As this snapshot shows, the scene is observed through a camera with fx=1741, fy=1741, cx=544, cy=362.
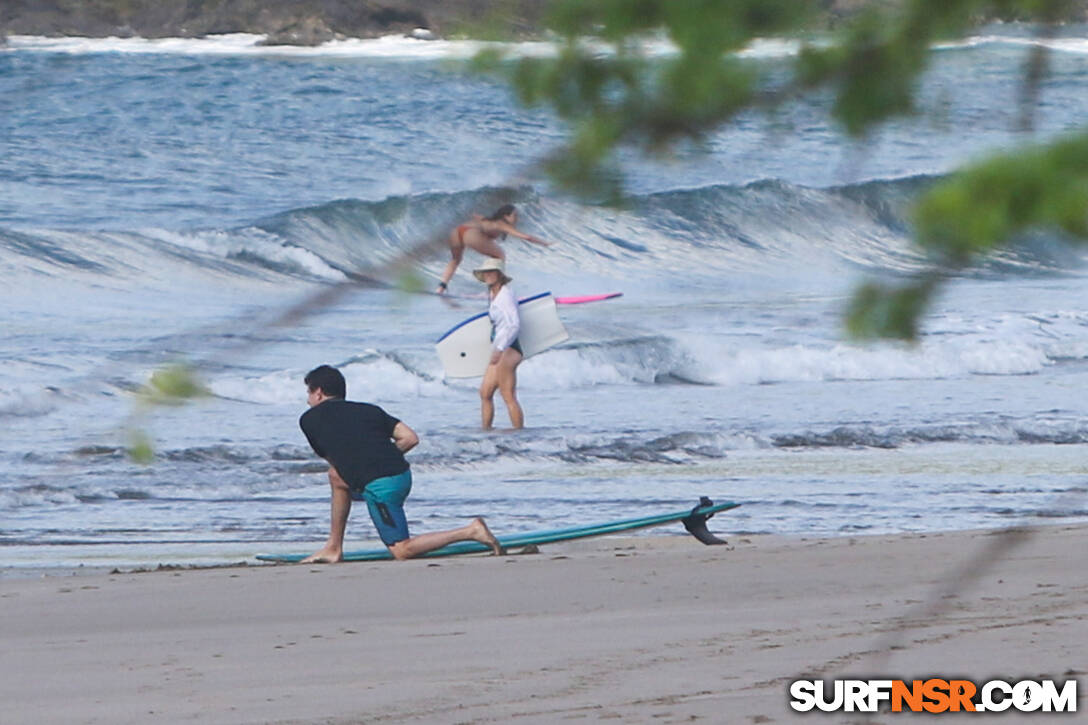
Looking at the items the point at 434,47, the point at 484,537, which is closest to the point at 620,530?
the point at 484,537

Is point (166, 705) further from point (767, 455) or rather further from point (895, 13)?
point (767, 455)

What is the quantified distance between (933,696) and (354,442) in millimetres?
3956

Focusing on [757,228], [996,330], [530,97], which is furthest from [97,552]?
[757,228]

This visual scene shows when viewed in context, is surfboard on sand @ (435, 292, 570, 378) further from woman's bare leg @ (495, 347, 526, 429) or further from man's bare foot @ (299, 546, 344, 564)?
man's bare foot @ (299, 546, 344, 564)

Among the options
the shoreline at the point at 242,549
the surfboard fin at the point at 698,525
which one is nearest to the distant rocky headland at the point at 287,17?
the shoreline at the point at 242,549

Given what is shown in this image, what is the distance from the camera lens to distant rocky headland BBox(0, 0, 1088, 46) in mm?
2523

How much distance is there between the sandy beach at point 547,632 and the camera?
5.05 metres

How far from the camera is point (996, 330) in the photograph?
19531mm

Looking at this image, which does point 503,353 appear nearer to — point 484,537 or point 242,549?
point 242,549

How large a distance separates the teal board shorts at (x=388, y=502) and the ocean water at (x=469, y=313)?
1123 millimetres

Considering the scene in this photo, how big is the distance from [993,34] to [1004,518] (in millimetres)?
7516

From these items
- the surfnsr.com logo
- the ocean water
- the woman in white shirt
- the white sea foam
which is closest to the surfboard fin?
the ocean water

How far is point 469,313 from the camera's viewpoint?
835 inches

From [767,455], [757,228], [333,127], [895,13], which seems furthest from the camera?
[333,127]
